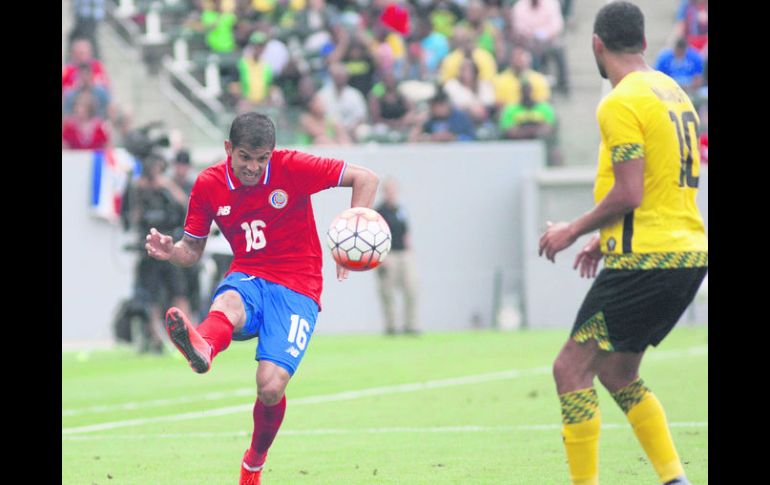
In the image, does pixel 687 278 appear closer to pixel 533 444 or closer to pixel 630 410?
pixel 630 410

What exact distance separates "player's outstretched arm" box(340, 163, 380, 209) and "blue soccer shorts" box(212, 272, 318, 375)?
66 cm

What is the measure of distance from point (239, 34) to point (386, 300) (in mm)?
6165

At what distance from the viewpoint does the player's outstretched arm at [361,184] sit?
8695 millimetres

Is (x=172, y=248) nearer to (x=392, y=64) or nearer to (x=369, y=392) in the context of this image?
(x=369, y=392)

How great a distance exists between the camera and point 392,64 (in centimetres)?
2547

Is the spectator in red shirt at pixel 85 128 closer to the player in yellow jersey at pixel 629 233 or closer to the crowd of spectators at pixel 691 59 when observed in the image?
the crowd of spectators at pixel 691 59

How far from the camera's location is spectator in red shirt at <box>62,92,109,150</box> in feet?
78.8

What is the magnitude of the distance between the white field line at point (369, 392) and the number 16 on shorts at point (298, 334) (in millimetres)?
3926

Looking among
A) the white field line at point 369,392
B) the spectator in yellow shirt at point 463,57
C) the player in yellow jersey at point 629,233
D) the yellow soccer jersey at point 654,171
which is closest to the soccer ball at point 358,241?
the player in yellow jersey at point 629,233

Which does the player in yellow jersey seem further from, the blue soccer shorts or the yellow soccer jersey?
the blue soccer shorts

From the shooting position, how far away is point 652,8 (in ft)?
87.1

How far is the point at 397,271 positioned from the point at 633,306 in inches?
660

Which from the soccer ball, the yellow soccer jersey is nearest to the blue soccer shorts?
the soccer ball
